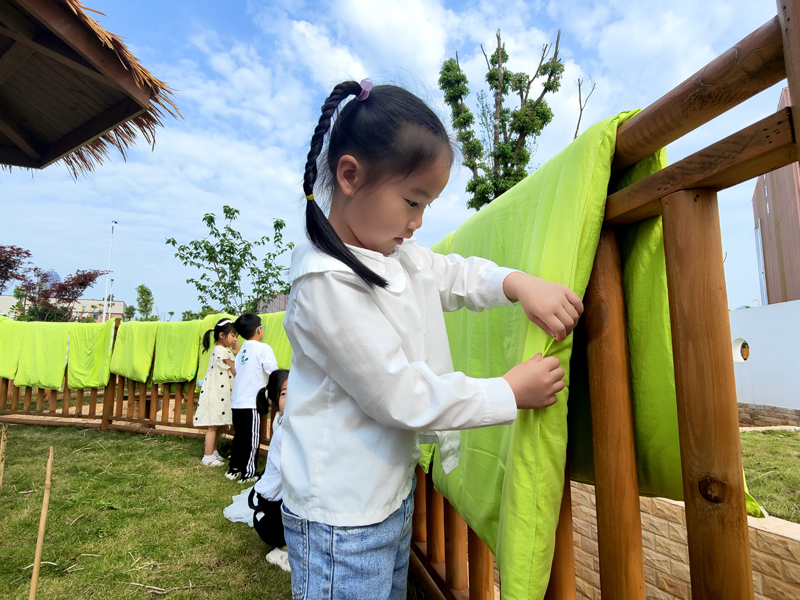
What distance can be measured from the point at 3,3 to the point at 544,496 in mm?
3054

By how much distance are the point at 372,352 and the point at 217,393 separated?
4.51 m

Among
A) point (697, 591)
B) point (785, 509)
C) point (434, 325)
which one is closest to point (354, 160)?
point (434, 325)

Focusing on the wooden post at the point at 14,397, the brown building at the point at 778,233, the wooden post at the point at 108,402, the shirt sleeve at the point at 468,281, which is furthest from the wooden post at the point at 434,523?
the wooden post at the point at 14,397

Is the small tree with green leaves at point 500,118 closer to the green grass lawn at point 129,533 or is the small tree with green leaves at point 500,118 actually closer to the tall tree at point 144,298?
the green grass lawn at point 129,533

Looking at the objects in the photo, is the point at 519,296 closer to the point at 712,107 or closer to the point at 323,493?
the point at 712,107

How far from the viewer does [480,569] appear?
140 centimetres

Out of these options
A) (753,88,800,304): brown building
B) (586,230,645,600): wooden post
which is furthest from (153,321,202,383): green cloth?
(753,88,800,304): brown building

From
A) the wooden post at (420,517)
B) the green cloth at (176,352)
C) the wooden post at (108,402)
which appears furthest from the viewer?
the wooden post at (108,402)

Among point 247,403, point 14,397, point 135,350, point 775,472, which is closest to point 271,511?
point 247,403

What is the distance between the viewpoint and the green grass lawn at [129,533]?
7.48 ft

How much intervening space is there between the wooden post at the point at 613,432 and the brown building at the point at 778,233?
22.5 ft

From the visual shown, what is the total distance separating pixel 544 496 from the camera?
74 centimetres

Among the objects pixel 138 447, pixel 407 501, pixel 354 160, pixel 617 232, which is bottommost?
pixel 138 447

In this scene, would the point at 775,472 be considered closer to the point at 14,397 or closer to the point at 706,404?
the point at 706,404
